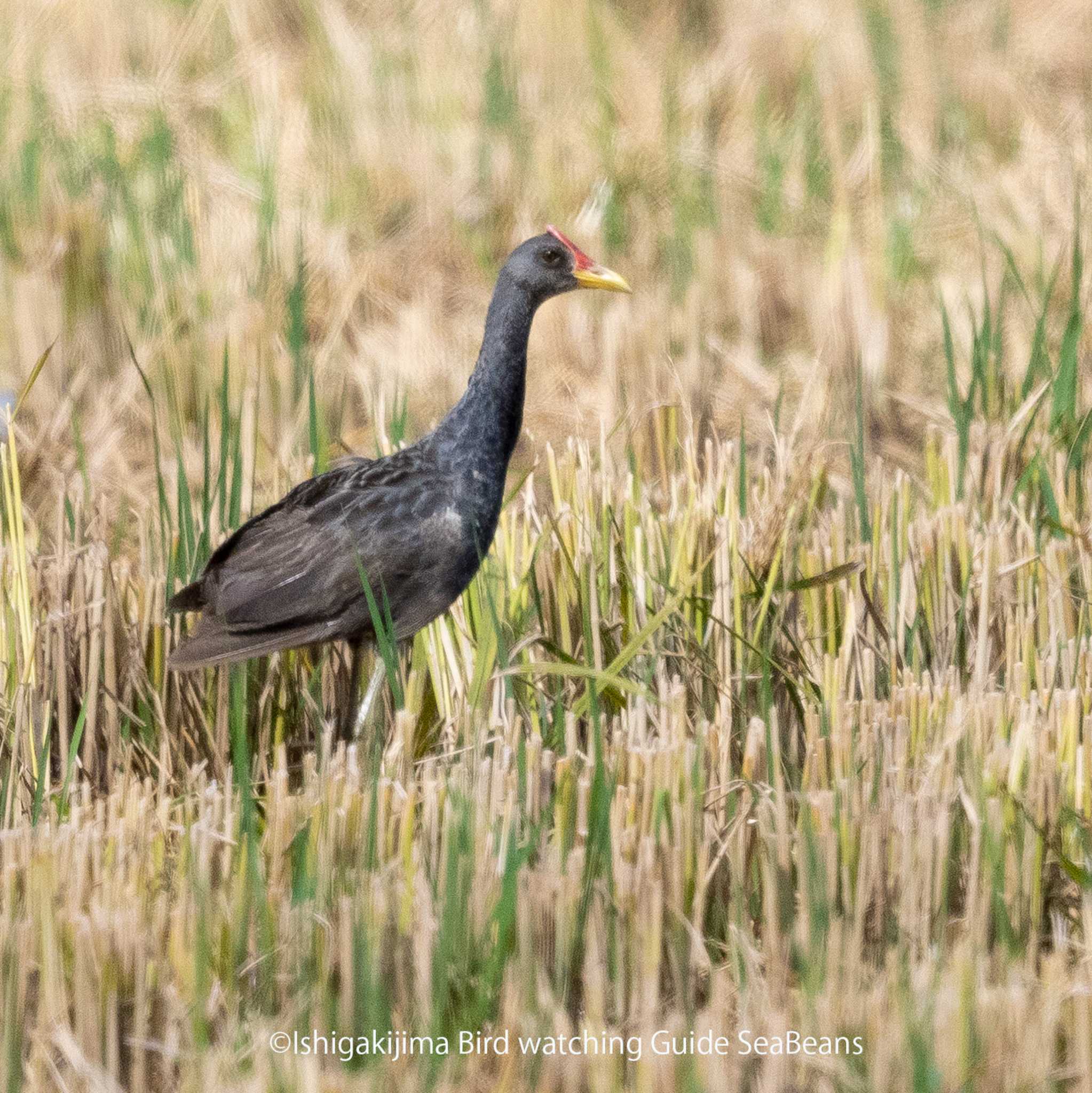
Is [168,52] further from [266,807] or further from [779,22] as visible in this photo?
[266,807]

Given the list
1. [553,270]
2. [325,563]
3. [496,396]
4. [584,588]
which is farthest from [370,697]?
[553,270]

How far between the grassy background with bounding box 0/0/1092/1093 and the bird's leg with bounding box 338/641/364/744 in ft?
0.28

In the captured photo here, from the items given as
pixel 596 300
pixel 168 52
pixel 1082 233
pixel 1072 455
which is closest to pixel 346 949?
pixel 1072 455

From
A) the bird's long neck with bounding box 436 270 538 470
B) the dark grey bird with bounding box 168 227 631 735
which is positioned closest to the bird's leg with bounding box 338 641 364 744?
the dark grey bird with bounding box 168 227 631 735

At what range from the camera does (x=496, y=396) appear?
3982 millimetres

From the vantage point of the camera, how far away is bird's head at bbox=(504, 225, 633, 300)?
4160 mm

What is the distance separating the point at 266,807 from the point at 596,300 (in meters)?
3.95

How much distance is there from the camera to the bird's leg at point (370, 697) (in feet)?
12.4

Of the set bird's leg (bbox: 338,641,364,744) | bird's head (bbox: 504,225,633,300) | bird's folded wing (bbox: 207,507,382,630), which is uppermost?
bird's head (bbox: 504,225,633,300)

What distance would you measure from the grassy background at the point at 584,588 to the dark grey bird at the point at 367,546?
128 mm

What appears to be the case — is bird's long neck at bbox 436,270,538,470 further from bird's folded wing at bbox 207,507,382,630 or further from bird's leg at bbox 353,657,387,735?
bird's leg at bbox 353,657,387,735

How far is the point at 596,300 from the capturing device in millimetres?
6812

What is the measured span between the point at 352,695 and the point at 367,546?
38 centimetres

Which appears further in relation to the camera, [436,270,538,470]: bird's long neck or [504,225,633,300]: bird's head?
[504,225,633,300]: bird's head
